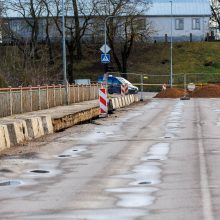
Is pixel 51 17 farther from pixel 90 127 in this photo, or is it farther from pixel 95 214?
pixel 95 214

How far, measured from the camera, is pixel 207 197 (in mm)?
9375

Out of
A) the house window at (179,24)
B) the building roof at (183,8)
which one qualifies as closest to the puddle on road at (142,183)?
the building roof at (183,8)

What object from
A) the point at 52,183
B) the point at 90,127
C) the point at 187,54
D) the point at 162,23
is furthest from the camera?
the point at 162,23

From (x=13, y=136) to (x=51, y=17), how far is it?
62011 mm

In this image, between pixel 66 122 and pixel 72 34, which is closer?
pixel 66 122

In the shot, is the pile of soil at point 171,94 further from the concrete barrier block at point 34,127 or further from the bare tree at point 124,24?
the concrete barrier block at point 34,127

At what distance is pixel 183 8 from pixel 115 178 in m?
86.6

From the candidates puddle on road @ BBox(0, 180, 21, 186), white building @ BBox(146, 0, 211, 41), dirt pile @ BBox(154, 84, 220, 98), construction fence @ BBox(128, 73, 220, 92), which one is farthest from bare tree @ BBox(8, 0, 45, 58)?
puddle on road @ BBox(0, 180, 21, 186)

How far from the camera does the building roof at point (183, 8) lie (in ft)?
310

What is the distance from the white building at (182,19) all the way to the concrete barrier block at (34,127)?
2946 inches

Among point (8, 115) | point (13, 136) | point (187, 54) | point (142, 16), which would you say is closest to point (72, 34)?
point (142, 16)

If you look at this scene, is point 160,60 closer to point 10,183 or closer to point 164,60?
point 164,60

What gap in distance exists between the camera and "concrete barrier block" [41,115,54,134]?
68.4 ft

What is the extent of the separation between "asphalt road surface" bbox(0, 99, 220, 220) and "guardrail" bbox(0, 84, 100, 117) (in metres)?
5.47
